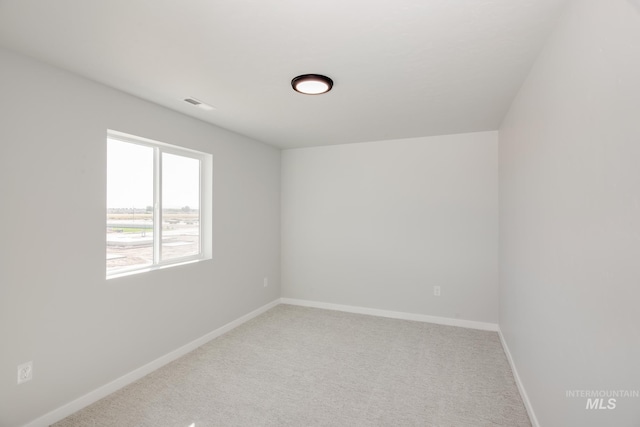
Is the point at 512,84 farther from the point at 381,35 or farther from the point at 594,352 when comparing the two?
the point at 594,352

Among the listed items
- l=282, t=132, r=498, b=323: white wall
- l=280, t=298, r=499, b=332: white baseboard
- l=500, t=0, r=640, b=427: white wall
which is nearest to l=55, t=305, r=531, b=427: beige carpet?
l=280, t=298, r=499, b=332: white baseboard

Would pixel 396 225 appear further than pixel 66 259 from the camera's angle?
Yes

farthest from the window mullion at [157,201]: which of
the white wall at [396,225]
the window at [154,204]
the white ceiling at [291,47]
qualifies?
the white wall at [396,225]

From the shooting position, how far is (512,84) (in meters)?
2.45

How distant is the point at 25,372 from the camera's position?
6.61ft

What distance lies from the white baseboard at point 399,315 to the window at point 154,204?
1885 mm

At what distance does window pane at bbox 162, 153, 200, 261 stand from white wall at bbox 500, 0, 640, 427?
3205mm

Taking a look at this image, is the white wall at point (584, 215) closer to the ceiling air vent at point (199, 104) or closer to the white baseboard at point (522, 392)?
the white baseboard at point (522, 392)

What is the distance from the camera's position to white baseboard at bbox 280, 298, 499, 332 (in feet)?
12.9

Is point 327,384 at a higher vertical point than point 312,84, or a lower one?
lower

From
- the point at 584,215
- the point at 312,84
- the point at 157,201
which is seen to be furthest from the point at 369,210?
the point at 584,215

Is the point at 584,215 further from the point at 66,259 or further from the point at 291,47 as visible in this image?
the point at 66,259
